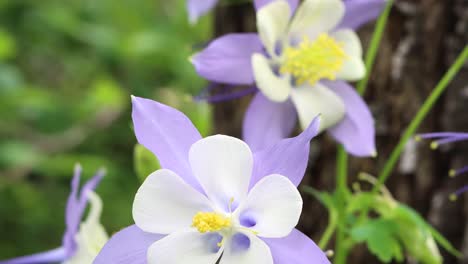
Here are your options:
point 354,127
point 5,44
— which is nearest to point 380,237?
point 354,127

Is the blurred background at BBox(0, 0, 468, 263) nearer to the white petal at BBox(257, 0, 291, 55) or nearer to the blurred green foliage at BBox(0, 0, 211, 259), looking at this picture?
the blurred green foliage at BBox(0, 0, 211, 259)

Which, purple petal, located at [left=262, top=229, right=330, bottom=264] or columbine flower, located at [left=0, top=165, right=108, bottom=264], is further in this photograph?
columbine flower, located at [left=0, top=165, right=108, bottom=264]

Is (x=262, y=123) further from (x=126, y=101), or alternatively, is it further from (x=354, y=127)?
(x=126, y=101)

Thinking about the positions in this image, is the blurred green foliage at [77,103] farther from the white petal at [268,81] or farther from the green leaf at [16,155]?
the white petal at [268,81]

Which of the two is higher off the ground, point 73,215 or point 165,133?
point 165,133

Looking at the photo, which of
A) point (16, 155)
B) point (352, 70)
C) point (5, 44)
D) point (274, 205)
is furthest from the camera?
point (5, 44)

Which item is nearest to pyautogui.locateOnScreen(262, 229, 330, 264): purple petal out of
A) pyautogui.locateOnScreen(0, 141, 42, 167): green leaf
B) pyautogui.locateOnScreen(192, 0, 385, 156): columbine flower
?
pyautogui.locateOnScreen(192, 0, 385, 156): columbine flower

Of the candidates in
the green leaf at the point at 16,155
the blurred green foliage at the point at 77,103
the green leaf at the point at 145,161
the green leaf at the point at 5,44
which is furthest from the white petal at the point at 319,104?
the green leaf at the point at 5,44
